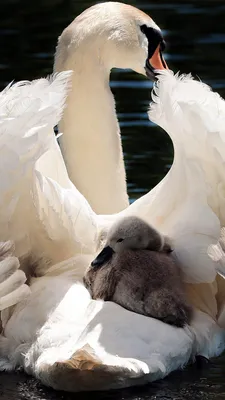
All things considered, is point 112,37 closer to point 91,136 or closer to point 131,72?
point 91,136

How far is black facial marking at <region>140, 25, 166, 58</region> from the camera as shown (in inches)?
281

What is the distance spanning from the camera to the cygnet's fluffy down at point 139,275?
5.68 m

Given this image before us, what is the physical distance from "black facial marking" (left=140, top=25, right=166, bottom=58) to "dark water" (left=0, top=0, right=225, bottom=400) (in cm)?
133

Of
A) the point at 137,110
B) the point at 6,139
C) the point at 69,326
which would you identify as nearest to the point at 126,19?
the point at 6,139

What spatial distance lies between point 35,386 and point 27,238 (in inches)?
27.1

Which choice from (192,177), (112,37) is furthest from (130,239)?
(112,37)

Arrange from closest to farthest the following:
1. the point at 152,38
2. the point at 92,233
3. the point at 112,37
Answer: the point at 92,233, the point at 112,37, the point at 152,38

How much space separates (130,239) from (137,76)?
17.0 ft

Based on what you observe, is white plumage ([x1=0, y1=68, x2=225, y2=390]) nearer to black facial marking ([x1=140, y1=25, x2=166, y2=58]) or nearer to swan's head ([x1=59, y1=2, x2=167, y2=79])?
swan's head ([x1=59, y1=2, x2=167, y2=79])

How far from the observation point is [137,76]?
1088cm

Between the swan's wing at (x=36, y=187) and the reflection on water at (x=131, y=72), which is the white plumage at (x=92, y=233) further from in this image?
the reflection on water at (x=131, y=72)

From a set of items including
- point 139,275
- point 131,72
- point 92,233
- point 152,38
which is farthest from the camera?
point 131,72

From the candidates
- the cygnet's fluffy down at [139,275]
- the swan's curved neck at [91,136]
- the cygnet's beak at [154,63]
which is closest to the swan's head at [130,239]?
the cygnet's fluffy down at [139,275]

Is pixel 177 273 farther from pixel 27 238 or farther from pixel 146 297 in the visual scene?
pixel 27 238
